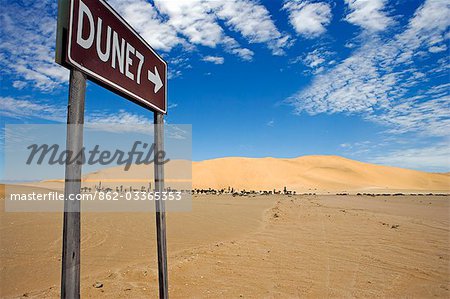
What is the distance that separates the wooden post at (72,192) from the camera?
2.04 m

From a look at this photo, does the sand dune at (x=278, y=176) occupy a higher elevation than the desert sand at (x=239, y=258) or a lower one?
higher

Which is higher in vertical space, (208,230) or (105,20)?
(105,20)

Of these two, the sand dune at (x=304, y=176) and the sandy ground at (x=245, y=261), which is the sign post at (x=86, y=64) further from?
the sand dune at (x=304, y=176)

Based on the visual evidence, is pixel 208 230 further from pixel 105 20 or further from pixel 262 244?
pixel 105 20

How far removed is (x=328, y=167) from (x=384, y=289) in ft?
255

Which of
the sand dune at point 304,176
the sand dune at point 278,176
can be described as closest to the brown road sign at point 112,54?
the sand dune at point 278,176

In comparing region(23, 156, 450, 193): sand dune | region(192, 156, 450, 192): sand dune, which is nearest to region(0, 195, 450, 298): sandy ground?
region(23, 156, 450, 193): sand dune

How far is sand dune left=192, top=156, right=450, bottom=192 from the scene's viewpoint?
6072 cm

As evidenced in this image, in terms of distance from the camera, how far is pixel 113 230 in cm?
Answer: 1068

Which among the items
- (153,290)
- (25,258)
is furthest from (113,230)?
(153,290)

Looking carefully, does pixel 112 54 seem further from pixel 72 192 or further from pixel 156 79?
pixel 72 192

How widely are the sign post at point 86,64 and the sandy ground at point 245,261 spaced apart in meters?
3.19

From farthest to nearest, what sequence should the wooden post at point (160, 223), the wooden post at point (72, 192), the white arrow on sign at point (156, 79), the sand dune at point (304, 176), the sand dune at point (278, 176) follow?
the sand dune at point (278, 176) < the sand dune at point (304, 176) < the wooden post at point (160, 223) < the white arrow on sign at point (156, 79) < the wooden post at point (72, 192)

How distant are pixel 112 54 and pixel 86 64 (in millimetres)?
381
